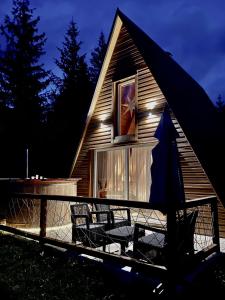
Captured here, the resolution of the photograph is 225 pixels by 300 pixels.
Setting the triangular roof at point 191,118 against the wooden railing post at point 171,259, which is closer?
the wooden railing post at point 171,259

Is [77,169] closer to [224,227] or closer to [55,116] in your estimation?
[224,227]

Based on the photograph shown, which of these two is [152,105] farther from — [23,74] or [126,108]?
[23,74]

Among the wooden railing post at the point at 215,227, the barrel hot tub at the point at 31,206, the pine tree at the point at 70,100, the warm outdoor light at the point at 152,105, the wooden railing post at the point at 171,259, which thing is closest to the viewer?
the wooden railing post at the point at 171,259

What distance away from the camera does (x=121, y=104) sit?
985 cm

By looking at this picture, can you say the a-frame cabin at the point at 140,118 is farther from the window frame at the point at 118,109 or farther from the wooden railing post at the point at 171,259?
the wooden railing post at the point at 171,259

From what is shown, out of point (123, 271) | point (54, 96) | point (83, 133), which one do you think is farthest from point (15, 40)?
point (123, 271)

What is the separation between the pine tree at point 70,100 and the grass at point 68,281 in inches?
399

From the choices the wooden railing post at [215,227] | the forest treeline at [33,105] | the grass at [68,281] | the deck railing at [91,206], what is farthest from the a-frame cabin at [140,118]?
the forest treeline at [33,105]

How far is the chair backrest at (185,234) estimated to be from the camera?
4.27 metres

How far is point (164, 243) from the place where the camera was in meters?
4.45

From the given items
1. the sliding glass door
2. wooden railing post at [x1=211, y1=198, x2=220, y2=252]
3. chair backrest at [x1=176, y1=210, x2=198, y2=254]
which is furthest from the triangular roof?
the sliding glass door

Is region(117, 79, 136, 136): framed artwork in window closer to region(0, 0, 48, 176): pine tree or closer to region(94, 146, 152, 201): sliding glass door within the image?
region(94, 146, 152, 201): sliding glass door

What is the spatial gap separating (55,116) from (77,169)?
10.1 m

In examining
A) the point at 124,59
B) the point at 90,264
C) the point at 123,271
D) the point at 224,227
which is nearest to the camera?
the point at 123,271
